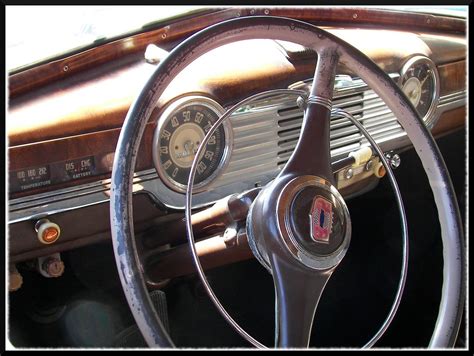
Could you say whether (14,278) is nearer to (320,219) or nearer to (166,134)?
(166,134)

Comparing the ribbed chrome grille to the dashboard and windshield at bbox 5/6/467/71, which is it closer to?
the dashboard

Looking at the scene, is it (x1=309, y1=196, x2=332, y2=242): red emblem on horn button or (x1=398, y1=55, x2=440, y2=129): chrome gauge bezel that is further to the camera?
(x1=398, y1=55, x2=440, y2=129): chrome gauge bezel

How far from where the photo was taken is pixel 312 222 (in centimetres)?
123

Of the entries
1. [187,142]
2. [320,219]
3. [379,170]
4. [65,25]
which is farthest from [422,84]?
[65,25]

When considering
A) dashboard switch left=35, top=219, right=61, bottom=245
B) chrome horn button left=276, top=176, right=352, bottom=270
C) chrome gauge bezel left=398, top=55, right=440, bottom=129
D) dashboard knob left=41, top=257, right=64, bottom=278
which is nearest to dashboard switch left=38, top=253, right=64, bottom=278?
dashboard knob left=41, top=257, right=64, bottom=278

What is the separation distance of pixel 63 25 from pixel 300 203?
77cm

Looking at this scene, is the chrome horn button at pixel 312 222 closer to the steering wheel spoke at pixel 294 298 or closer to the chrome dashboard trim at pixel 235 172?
the steering wheel spoke at pixel 294 298

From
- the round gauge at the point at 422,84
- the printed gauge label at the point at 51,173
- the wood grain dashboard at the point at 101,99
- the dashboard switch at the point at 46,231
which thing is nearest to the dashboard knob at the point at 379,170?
the round gauge at the point at 422,84

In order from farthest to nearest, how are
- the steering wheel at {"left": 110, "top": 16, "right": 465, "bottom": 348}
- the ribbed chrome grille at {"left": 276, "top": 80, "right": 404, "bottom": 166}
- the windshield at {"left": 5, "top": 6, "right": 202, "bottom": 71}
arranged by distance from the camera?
the ribbed chrome grille at {"left": 276, "top": 80, "right": 404, "bottom": 166}
the windshield at {"left": 5, "top": 6, "right": 202, "bottom": 71}
the steering wheel at {"left": 110, "top": 16, "right": 465, "bottom": 348}

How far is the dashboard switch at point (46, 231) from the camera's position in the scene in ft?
4.92

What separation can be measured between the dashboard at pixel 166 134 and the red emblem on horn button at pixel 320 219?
31 centimetres

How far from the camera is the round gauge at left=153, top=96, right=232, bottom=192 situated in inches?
64.1

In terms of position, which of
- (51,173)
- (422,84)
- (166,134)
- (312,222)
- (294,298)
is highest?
(422,84)

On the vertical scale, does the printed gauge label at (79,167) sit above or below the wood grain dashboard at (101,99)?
below
